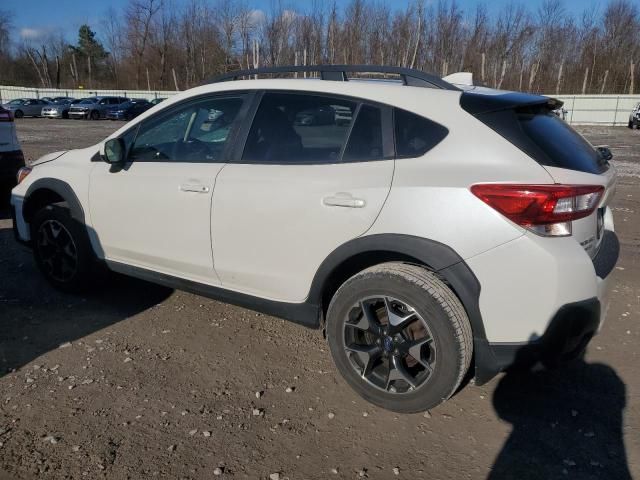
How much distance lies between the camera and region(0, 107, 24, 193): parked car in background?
23.0ft

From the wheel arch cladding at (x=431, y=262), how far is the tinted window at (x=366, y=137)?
1.50ft

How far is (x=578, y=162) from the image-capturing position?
279 centimetres

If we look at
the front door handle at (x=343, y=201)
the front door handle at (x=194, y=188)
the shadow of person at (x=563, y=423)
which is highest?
the front door handle at (x=343, y=201)

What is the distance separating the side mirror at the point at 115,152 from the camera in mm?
3820

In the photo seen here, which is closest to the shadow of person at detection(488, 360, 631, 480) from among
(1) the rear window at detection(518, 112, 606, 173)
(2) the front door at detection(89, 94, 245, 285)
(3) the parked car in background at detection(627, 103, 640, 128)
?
(1) the rear window at detection(518, 112, 606, 173)

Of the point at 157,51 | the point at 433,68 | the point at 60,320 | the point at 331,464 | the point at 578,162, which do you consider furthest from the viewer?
the point at 157,51

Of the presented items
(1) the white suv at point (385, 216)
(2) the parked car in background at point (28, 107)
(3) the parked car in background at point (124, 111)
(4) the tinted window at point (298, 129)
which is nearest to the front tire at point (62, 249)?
(1) the white suv at point (385, 216)

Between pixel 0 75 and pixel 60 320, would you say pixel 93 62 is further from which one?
pixel 60 320

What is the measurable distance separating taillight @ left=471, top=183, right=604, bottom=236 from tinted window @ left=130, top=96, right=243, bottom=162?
69.3 inches

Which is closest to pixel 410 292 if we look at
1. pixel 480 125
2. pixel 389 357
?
pixel 389 357

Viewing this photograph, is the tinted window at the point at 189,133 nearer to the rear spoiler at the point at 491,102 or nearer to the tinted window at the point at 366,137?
the tinted window at the point at 366,137

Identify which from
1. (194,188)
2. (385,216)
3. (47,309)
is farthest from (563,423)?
(47,309)

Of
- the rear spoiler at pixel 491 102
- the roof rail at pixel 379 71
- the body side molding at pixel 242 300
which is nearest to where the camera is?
the rear spoiler at pixel 491 102

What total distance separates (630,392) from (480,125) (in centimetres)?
183
